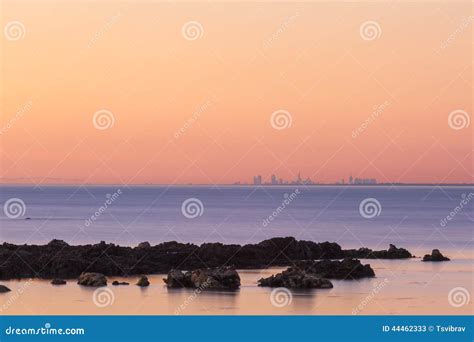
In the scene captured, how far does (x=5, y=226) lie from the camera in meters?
87.6

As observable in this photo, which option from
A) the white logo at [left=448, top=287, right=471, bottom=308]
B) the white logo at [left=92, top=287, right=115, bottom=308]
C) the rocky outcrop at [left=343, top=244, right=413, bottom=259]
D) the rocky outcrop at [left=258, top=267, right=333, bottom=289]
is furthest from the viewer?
the rocky outcrop at [left=343, top=244, right=413, bottom=259]

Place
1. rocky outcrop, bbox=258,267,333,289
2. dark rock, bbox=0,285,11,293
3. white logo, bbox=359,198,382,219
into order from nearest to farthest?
dark rock, bbox=0,285,11,293 → rocky outcrop, bbox=258,267,333,289 → white logo, bbox=359,198,382,219

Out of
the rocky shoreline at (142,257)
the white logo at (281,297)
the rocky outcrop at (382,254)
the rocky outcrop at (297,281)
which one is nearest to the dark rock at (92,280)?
the rocky shoreline at (142,257)

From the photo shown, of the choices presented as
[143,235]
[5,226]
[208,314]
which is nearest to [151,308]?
[208,314]

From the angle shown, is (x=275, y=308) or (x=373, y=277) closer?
(x=275, y=308)

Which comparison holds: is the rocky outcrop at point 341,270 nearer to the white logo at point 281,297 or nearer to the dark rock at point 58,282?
the white logo at point 281,297

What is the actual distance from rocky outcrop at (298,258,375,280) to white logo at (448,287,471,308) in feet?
13.0

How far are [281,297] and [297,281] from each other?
1.66m

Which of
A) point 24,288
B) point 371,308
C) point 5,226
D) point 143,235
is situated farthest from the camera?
point 5,226

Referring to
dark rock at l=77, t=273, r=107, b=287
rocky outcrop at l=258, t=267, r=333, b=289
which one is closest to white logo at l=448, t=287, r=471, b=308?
rocky outcrop at l=258, t=267, r=333, b=289

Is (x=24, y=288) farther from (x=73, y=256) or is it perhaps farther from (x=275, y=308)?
(x=275, y=308)

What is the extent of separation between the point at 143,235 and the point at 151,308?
43011 mm

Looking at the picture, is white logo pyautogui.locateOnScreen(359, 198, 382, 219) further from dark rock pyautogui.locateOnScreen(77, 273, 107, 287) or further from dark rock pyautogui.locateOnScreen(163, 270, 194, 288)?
dark rock pyautogui.locateOnScreen(77, 273, 107, 287)

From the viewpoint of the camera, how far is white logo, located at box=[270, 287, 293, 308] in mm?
30156
